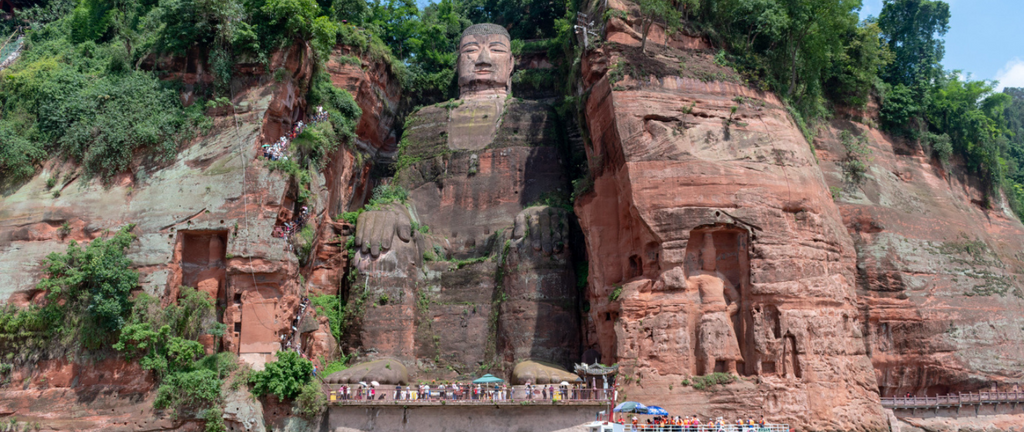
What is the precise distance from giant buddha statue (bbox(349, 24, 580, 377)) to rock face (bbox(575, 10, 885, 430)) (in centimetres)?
248

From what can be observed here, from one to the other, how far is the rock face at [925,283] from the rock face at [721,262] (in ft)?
10.8

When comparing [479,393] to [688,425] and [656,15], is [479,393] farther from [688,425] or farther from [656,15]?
[656,15]

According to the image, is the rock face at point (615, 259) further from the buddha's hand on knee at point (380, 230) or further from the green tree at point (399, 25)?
the green tree at point (399, 25)

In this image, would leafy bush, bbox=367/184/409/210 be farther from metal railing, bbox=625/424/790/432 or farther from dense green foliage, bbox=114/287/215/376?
metal railing, bbox=625/424/790/432

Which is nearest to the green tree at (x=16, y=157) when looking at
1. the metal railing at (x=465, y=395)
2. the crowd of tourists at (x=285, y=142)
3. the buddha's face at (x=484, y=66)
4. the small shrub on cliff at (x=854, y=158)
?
the crowd of tourists at (x=285, y=142)

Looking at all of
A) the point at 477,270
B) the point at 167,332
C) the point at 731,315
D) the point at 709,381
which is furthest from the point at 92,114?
the point at 731,315

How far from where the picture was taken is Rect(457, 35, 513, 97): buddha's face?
42719 millimetres

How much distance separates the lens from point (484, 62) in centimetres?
4269

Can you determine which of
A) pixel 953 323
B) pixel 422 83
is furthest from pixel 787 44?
pixel 422 83

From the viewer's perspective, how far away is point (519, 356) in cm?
3098

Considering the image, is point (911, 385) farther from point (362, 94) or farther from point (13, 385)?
point (13, 385)

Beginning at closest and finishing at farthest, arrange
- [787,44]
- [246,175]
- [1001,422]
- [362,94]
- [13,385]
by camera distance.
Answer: [13,385], [246,175], [1001,422], [787,44], [362,94]

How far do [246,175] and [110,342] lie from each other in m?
6.83

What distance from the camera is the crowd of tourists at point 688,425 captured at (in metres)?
24.2
